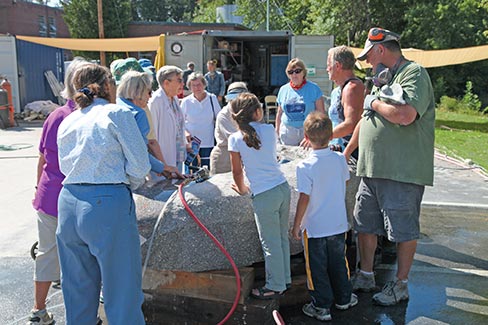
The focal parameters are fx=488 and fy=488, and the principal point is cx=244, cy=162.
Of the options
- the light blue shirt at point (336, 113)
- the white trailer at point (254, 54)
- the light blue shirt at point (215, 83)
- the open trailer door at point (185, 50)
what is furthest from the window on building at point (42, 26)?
the light blue shirt at point (336, 113)

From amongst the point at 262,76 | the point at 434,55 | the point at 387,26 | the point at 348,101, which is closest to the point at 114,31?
the point at 387,26

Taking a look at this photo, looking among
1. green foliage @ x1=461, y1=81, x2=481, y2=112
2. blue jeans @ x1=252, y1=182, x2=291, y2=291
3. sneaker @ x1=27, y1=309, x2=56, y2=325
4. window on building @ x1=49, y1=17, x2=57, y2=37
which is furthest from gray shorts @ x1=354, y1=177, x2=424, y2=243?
window on building @ x1=49, y1=17, x2=57, y2=37

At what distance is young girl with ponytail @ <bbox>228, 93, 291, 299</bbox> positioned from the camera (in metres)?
3.32

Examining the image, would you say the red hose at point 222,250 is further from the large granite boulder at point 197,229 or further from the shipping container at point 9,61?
the shipping container at point 9,61

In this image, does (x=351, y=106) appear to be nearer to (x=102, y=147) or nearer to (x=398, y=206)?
(x=398, y=206)

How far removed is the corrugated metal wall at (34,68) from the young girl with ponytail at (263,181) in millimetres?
17292

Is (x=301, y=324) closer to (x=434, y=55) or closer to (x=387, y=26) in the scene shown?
(x=434, y=55)

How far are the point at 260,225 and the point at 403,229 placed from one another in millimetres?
1166

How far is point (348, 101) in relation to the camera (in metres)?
4.25

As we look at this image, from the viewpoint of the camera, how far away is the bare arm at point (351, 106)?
13.8 feet

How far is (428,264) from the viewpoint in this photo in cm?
480

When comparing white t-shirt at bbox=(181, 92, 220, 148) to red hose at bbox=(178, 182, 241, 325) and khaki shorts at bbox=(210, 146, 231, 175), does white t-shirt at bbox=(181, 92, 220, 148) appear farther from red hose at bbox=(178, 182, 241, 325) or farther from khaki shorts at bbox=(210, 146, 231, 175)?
red hose at bbox=(178, 182, 241, 325)

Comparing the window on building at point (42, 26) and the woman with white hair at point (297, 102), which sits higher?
the window on building at point (42, 26)

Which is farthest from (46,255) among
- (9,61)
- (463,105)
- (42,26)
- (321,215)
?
(42,26)
